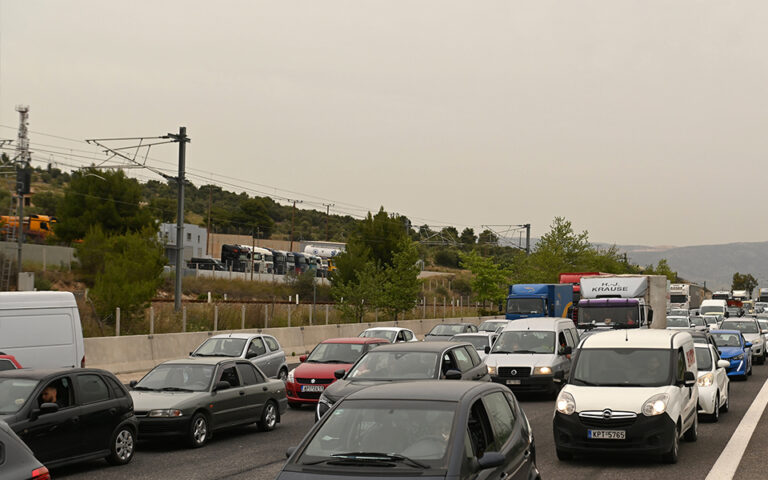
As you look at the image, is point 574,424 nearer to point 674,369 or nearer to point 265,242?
point 674,369

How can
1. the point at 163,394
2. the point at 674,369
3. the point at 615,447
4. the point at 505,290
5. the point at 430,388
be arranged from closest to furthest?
the point at 430,388, the point at 615,447, the point at 674,369, the point at 163,394, the point at 505,290

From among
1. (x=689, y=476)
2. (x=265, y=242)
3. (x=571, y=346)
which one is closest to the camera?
(x=689, y=476)

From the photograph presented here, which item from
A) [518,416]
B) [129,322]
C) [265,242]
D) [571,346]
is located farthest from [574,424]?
[265,242]

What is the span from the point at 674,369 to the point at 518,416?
5.92 metres

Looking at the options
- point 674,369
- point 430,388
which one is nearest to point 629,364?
point 674,369

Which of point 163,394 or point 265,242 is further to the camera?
point 265,242

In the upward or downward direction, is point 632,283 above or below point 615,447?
above

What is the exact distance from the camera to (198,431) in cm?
1408

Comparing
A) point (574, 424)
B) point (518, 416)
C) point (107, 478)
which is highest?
point (518, 416)

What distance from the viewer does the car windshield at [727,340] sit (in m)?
27.0

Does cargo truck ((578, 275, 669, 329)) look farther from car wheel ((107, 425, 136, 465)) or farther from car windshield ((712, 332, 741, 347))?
car wheel ((107, 425, 136, 465))

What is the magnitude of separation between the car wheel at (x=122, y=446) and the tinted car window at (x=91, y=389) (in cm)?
54

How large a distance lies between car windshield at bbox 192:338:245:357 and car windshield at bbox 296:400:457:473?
15.3 m

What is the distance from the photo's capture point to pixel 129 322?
119ft
